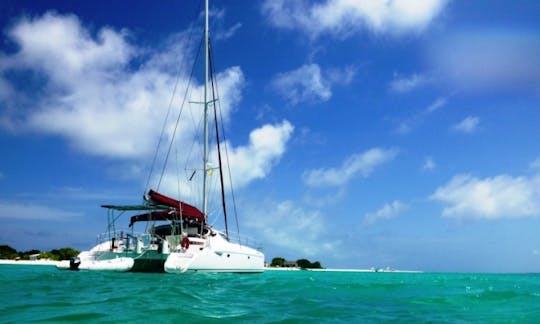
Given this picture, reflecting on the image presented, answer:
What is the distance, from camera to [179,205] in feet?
91.9

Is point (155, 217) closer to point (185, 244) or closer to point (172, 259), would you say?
point (185, 244)

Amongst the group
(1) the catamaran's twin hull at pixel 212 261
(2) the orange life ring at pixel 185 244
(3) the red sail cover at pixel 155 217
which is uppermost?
(3) the red sail cover at pixel 155 217

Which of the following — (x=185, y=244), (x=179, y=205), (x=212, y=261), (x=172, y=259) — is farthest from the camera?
(x=179, y=205)

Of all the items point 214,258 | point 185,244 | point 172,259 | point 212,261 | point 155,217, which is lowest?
point 212,261

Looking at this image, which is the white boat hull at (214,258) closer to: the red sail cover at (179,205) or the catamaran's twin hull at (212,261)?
the catamaran's twin hull at (212,261)

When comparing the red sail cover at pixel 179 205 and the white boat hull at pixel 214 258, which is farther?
the red sail cover at pixel 179 205

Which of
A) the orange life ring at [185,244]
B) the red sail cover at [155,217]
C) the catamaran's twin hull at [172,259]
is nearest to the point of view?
the catamaran's twin hull at [172,259]

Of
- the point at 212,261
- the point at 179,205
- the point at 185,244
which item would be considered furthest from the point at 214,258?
the point at 179,205

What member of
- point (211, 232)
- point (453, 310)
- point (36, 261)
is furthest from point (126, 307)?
point (36, 261)

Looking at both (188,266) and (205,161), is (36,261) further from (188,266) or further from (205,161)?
(188,266)

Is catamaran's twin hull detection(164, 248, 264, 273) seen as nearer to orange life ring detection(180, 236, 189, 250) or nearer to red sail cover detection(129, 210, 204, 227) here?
orange life ring detection(180, 236, 189, 250)

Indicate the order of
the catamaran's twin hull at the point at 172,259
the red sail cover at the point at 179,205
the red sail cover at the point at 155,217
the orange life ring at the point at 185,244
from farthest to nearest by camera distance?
1. the red sail cover at the point at 155,217
2. the red sail cover at the point at 179,205
3. the orange life ring at the point at 185,244
4. the catamaran's twin hull at the point at 172,259

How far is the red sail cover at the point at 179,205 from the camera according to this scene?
88.8 ft

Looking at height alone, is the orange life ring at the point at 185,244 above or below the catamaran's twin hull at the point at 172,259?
above
